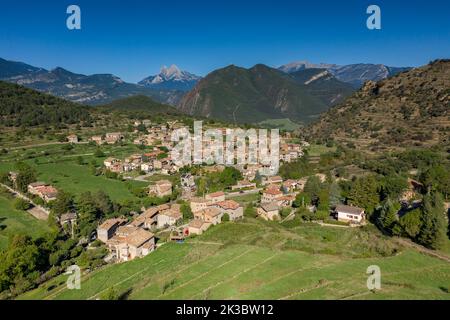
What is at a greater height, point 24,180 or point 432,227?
point 24,180

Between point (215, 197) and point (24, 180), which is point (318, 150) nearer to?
point (215, 197)

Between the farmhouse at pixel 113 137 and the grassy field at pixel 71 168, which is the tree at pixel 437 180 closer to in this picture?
the grassy field at pixel 71 168

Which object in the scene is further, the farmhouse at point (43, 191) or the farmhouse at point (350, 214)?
the farmhouse at point (43, 191)

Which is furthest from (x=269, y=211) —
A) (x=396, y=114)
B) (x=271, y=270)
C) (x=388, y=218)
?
(x=396, y=114)

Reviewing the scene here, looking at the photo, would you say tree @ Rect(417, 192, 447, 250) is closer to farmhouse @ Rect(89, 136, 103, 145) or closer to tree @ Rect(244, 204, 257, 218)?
tree @ Rect(244, 204, 257, 218)

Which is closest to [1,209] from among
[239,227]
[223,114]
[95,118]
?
[239,227]

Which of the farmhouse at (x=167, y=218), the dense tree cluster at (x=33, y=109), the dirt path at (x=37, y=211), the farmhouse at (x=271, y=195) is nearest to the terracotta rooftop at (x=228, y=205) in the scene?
the farmhouse at (x=167, y=218)
